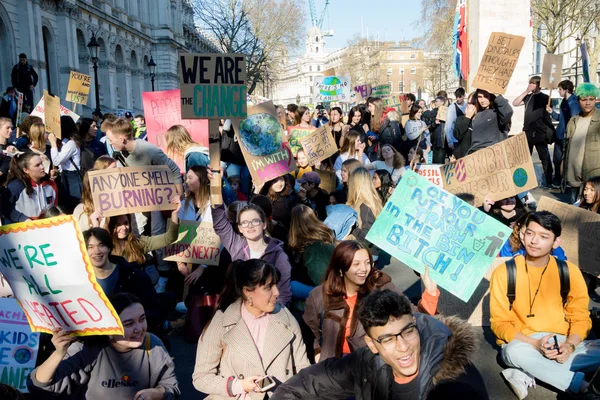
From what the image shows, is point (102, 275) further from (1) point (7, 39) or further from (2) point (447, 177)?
(1) point (7, 39)

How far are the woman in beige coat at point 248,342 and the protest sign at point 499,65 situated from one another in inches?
209

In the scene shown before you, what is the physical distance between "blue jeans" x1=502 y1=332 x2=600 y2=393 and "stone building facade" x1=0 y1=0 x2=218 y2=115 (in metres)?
23.9

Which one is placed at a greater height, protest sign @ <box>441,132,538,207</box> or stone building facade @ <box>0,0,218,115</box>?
stone building facade @ <box>0,0,218,115</box>

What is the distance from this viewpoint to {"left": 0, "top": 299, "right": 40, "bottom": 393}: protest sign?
315 centimetres

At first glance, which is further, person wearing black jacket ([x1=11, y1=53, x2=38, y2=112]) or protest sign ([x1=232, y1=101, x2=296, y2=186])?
person wearing black jacket ([x1=11, y1=53, x2=38, y2=112])

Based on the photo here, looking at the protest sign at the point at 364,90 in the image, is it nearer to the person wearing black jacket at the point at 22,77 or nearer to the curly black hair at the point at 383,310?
the person wearing black jacket at the point at 22,77

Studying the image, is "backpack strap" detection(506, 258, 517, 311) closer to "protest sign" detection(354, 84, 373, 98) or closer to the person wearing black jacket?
the person wearing black jacket

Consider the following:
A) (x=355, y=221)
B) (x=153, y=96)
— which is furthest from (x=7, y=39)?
(x=355, y=221)

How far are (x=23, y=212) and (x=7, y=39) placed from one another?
20.9m

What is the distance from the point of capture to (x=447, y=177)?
5.65 m

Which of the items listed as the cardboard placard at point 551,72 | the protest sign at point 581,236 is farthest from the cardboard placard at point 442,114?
the protest sign at point 581,236

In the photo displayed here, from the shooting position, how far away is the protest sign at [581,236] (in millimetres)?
4887

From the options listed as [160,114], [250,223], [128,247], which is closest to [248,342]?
[250,223]

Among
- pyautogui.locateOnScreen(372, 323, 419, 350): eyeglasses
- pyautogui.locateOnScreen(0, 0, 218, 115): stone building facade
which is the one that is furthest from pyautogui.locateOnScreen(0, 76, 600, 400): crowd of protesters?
pyautogui.locateOnScreen(0, 0, 218, 115): stone building facade
